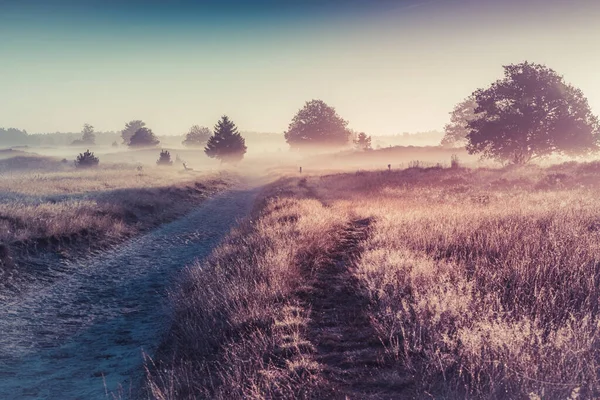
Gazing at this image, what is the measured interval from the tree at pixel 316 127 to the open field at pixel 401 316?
68889mm

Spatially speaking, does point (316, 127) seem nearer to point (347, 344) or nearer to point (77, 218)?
point (77, 218)

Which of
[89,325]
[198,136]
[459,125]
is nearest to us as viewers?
[89,325]

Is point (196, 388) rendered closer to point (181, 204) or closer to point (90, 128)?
point (181, 204)

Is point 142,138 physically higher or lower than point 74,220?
higher

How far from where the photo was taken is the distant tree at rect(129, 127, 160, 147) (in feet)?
292

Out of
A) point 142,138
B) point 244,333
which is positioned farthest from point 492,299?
point 142,138

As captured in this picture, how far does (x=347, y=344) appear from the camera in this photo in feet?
14.1

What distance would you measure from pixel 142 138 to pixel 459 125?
74376 mm

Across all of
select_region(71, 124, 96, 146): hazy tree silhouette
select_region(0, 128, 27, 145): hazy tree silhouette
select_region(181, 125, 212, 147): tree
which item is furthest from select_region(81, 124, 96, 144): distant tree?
select_region(0, 128, 27, 145): hazy tree silhouette

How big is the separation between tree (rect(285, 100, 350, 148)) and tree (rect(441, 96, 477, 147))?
21453 millimetres

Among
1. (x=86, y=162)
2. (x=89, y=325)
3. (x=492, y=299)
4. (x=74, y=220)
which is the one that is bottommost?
(x=89, y=325)

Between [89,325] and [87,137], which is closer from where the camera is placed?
[89,325]

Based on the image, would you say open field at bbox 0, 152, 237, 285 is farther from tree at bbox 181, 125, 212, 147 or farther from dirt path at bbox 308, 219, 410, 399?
tree at bbox 181, 125, 212, 147

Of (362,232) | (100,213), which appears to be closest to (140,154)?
(100,213)
